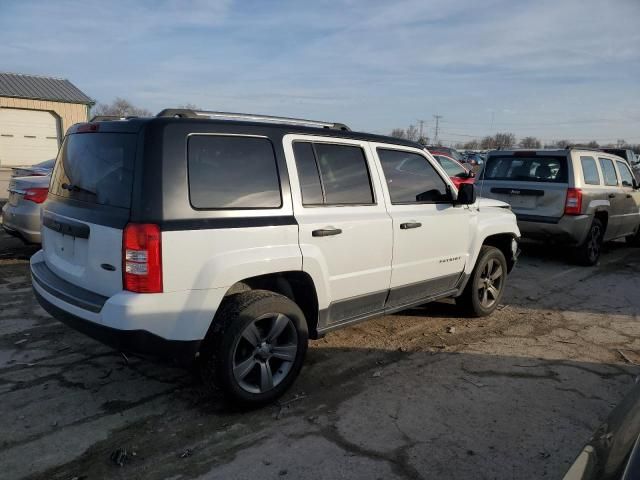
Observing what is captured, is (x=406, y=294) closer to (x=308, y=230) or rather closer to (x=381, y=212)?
(x=381, y=212)

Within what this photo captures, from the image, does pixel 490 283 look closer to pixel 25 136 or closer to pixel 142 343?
pixel 142 343

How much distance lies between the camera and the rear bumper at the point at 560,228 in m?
7.88

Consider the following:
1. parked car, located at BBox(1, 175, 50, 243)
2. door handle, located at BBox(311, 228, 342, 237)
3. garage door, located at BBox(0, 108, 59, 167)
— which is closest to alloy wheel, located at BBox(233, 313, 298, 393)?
door handle, located at BBox(311, 228, 342, 237)

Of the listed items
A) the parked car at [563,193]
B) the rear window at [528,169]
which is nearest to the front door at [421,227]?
the parked car at [563,193]

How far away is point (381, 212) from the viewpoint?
13.9ft

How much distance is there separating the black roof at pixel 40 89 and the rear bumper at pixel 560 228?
2648cm

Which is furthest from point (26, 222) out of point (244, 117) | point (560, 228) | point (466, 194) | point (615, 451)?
point (560, 228)

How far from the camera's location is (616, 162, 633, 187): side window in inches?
365

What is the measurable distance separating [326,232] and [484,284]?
267cm

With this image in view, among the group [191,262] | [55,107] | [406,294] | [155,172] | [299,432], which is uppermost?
[55,107]

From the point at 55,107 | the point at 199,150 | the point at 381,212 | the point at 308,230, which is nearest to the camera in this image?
the point at 199,150

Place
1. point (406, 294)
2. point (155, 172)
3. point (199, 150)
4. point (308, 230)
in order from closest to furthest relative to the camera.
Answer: point (155, 172)
point (199, 150)
point (308, 230)
point (406, 294)

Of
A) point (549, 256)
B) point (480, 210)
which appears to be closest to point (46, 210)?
point (480, 210)

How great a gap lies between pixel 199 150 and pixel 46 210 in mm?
1455
